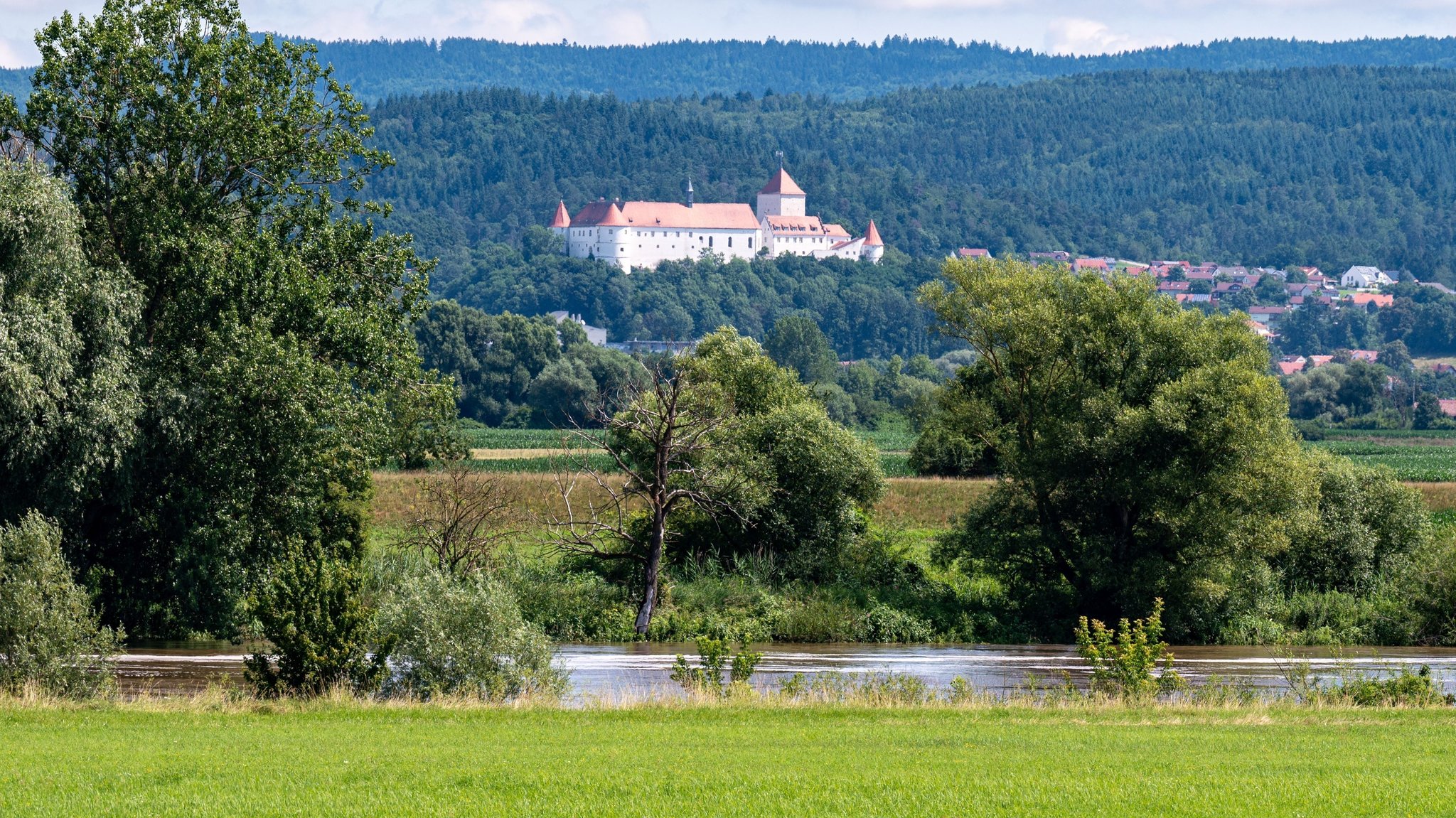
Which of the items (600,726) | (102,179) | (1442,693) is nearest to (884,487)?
(1442,693)

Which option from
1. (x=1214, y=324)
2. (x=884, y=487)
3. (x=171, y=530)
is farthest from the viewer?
(x=884, y=487)

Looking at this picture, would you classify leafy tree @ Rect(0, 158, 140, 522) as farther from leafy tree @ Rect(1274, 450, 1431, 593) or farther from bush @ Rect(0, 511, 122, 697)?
leafy tree @ Rect(1274, 450, 1431, 593)

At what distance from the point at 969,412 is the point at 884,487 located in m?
3.20

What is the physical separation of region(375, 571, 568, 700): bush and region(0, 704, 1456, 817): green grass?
5.72 feet

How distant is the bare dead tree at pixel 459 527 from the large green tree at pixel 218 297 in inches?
146

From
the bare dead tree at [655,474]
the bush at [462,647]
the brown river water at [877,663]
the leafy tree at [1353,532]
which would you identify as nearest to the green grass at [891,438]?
the leafy tree at [1353,532]

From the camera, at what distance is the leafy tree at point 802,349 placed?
567 feet

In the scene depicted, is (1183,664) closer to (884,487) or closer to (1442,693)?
(1442,693)

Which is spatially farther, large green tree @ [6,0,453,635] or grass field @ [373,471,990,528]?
grass field @ [373,471,990,528]

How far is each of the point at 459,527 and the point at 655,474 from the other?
4526 mm

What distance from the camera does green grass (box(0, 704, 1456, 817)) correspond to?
15328mm

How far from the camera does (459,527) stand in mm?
37625

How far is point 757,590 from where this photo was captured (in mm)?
39000

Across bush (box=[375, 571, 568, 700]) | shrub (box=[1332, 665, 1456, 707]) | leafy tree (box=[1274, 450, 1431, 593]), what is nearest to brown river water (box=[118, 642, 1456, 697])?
bush (box=[375, 571, 568, 700])
